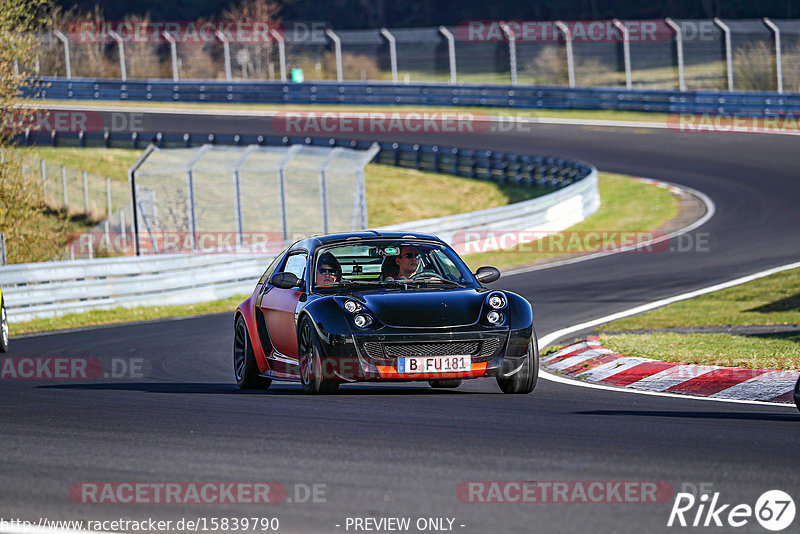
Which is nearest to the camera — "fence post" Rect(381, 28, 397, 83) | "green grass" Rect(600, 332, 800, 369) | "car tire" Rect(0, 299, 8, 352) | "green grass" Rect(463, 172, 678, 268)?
"green grass" Rect(600, 332, 800, 369)

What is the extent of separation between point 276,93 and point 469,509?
45.7 metres

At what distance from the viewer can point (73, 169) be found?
38.1 m

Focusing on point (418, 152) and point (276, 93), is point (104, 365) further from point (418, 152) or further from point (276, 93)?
point (276, 93)

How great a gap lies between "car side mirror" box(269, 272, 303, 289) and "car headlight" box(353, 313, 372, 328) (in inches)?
40.5

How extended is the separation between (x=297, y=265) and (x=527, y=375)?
7.90 feet

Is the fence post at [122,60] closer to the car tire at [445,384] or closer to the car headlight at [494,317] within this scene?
the car tire at [445,384]

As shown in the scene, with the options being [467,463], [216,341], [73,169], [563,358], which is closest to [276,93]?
[73,169]

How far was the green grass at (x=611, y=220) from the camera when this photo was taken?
24.3 metres

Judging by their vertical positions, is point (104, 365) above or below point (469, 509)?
below

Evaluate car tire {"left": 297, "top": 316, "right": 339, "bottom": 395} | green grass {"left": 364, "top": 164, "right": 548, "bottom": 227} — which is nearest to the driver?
car tire {"left": 297, "top": 316, "right": 339, "bottom": 395}

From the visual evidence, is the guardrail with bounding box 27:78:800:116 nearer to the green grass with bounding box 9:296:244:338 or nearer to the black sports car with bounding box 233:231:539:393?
the green grass with bounding box 9:296:244:338

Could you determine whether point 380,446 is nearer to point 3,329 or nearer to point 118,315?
point 3,329
